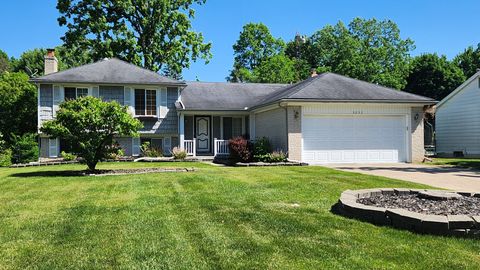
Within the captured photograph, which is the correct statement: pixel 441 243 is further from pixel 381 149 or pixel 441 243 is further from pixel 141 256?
pixel 381 149

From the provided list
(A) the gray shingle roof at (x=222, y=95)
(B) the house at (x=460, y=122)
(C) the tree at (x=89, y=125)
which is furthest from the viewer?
(B) the house at (x=460, y=122)

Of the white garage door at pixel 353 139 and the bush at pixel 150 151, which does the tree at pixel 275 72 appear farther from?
the white garage door at pixel 353 139

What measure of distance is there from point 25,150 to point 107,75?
5.52 m

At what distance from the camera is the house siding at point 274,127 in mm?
18141

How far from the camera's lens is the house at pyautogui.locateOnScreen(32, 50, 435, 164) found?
18.0m

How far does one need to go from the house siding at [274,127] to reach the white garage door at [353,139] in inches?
34.6

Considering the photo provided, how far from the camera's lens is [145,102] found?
22578 millimetres

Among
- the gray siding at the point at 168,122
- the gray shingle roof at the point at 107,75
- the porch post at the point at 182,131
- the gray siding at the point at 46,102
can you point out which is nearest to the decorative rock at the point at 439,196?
the porch post at the point at 182,131

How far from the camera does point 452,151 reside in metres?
26.2

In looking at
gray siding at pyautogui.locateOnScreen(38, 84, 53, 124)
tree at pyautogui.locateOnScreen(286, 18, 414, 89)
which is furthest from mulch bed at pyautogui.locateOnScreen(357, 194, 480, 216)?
tree at pyautogui.locateOnScreen(286, 18, 414, 89)

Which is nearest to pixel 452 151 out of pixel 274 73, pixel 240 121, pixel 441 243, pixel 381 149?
pixel 381 149

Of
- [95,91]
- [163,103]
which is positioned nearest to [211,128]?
[163,103]

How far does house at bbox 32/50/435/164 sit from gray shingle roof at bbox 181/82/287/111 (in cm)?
5

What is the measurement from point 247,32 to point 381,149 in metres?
34.1
